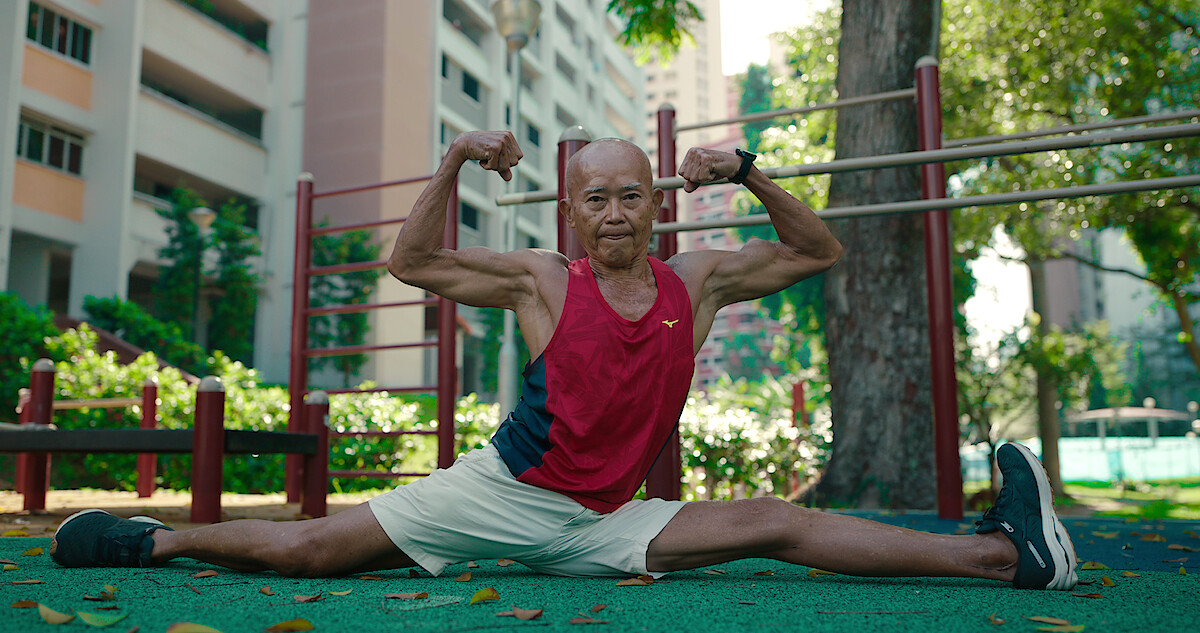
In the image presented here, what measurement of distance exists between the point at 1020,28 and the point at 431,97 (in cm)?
1431

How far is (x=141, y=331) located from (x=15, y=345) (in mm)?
3928

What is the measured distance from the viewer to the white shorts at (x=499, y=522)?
79.0 inches

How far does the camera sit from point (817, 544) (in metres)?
1.96

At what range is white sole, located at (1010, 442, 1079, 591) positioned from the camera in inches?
73.1

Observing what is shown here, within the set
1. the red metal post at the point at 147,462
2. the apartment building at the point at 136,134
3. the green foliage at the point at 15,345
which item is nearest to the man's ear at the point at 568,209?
the red metal post at the point at 147,462

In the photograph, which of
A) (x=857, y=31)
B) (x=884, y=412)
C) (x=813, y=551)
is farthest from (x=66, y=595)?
(x=857, y=31)

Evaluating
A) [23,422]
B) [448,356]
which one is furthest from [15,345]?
[448,356]

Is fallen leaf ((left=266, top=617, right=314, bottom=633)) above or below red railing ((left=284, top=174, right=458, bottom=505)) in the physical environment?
below

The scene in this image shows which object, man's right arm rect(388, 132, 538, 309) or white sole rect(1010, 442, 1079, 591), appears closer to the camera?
white sole rect(1010, 442, 1079, 591)

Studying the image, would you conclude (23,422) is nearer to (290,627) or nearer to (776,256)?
(290,627)

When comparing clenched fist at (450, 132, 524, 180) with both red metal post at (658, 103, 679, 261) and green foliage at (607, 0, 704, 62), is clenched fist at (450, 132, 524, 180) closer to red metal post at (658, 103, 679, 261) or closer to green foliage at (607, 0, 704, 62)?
red metal post at (658, 103, 679, 261)

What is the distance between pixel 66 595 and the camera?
1.78m

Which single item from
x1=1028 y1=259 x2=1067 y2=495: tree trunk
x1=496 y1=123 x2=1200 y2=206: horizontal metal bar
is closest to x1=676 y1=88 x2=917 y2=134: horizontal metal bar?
x1=496 y1=123 x2=1200 y2=206: horizontal metal bar

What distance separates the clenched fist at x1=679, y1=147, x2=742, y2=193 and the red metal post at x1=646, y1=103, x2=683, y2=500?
0.66 metres
